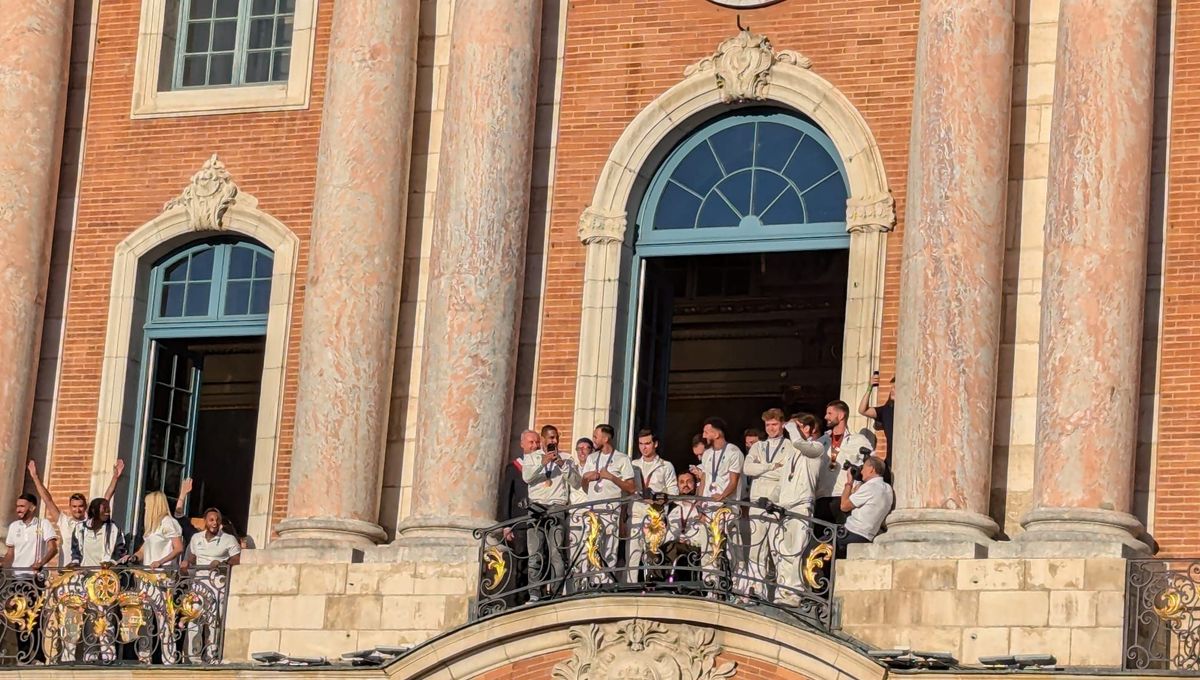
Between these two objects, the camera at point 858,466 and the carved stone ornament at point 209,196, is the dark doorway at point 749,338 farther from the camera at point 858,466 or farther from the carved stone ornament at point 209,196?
the camera at point 858,466

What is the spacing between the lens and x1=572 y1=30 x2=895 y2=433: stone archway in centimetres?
2395

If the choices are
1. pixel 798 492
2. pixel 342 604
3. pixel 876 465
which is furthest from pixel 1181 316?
pixel 342 604

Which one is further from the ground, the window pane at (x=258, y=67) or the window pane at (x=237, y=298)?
the window pane at (x=258, y=67)

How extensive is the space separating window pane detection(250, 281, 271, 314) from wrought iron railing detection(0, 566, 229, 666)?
8.69 feet

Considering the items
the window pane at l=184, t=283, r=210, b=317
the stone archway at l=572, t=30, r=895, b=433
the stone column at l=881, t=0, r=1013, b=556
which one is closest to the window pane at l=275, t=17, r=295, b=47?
the window pane at l=184, t=283, r=210, b=317

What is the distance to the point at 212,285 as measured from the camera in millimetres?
26312

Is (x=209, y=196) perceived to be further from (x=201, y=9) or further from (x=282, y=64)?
(x=201, y=9)

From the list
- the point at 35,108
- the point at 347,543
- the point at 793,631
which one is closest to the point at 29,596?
the point at 347,543

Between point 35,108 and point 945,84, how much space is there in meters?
7.84

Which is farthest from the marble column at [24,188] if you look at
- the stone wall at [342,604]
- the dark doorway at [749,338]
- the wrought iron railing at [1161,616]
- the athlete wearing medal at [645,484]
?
the dark doorway at [749,338]

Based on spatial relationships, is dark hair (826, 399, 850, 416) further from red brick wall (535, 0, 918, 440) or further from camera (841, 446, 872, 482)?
red brick wall (535, 0, 918, 440)

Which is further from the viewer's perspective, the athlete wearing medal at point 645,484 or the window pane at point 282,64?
the window pane at point 282,64

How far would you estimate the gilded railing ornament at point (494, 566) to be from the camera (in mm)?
22953

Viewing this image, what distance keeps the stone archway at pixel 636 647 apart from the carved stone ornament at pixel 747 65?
4554 millimetres
